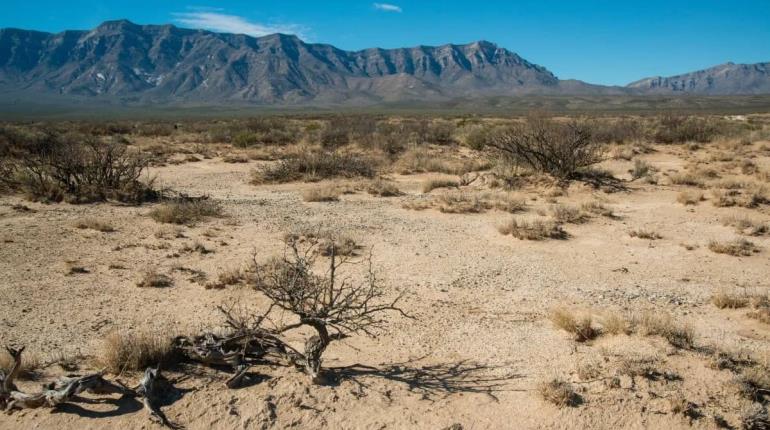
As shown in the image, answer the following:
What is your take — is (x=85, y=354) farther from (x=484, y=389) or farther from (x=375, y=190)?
(x=375, y=190)

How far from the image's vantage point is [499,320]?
602 cm

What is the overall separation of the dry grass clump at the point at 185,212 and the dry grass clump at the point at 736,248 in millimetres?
9305

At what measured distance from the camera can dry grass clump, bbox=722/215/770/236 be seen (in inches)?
376

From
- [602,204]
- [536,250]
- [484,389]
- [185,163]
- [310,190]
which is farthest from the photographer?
[185,163]

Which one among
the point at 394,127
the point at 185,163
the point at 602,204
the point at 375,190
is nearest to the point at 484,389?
the point at 602,204

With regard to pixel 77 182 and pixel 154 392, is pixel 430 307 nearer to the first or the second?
pixel 154 392

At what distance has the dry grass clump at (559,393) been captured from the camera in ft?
14.1

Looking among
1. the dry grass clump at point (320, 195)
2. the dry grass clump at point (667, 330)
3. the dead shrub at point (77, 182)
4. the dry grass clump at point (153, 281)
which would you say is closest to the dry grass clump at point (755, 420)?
the dry grass clump at point (667, 330)

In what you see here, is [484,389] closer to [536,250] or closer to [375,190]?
[536,250]

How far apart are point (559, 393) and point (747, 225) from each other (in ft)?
25.9

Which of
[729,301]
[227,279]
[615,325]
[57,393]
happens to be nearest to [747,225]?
[729,301]

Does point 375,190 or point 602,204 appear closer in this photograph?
point 602,204

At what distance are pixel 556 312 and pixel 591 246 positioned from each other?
359cm

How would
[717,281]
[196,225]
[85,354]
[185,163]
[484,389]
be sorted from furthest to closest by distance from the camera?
[185,163] → [196,225] → [717,281] → [85,354] → [484,389]
